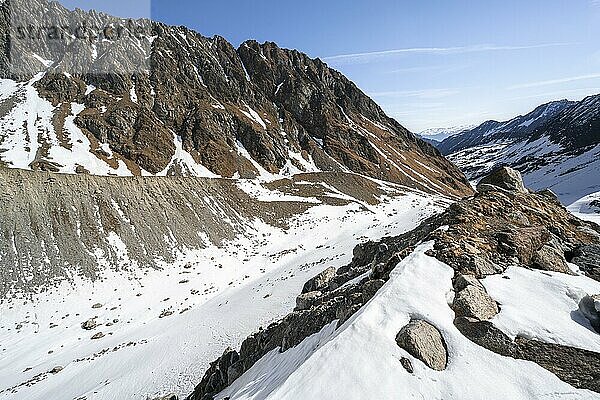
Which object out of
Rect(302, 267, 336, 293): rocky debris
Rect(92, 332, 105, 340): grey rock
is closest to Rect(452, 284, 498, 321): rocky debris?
Rect(302, 267, 336, 293): rocky debris

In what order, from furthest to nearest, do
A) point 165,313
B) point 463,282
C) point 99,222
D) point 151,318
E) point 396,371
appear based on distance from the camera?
point 99,222 < point 165,313 < point 151,318 < point 463,282 < point 396,371

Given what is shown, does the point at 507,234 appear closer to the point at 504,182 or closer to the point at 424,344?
the point at 504,182

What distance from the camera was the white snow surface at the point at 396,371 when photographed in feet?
21.0

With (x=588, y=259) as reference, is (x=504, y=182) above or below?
above

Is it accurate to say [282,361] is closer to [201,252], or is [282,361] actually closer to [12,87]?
[201,252]

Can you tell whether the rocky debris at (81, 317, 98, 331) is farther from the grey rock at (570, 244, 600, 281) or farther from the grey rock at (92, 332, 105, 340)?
the grey rock at (570, 244, 600, 281)

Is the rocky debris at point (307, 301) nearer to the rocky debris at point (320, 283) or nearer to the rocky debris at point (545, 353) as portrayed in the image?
the rocky debris at point (320, 283)

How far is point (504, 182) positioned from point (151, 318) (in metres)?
28.4

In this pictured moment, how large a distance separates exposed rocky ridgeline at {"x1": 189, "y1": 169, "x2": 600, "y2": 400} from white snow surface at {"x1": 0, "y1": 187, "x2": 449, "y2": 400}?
6.71m

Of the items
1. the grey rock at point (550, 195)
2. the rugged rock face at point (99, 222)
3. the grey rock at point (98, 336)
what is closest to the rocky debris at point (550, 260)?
the grey rock at point (550, 195)

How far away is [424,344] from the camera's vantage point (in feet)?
24.2

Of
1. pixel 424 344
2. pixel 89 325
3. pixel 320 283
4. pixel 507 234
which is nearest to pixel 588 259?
pixel 507 234

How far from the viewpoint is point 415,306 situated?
8352 millimetres

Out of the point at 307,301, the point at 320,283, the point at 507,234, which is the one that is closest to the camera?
the point at 507,234
